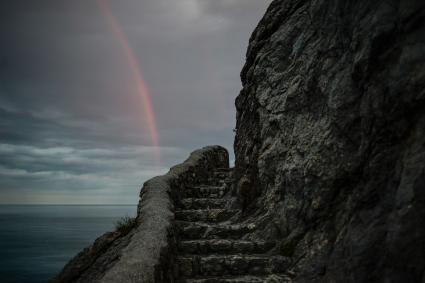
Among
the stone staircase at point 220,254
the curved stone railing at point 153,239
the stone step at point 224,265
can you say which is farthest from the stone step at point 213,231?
the stone step at point 224,265

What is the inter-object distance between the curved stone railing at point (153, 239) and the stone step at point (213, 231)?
0.63 metres

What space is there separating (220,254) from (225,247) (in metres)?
0.21

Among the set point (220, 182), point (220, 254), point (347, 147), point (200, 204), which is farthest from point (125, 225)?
point (220, 182)

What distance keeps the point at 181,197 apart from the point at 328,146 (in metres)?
5.89

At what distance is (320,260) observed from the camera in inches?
225

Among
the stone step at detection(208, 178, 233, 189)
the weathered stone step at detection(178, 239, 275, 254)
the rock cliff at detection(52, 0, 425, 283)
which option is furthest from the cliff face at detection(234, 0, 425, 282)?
the stone step at detection(208, 178, 233, 189)

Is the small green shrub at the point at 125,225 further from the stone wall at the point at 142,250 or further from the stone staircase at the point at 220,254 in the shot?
the stone staircase at the point at 220,254

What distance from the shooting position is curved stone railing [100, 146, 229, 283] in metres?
5.25

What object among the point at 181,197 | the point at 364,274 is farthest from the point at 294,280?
the point at 181,197

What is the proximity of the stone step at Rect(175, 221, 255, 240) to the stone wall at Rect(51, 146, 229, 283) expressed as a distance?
67 centimetres

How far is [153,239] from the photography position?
20.7 ft

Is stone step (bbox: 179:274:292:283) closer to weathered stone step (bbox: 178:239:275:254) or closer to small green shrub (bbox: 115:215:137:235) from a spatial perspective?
weathered stone step (bbox: 178:239:275:254)

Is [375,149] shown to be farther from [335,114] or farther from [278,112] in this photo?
[278,112]

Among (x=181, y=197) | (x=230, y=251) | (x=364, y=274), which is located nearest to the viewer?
(x=364, y=274)
